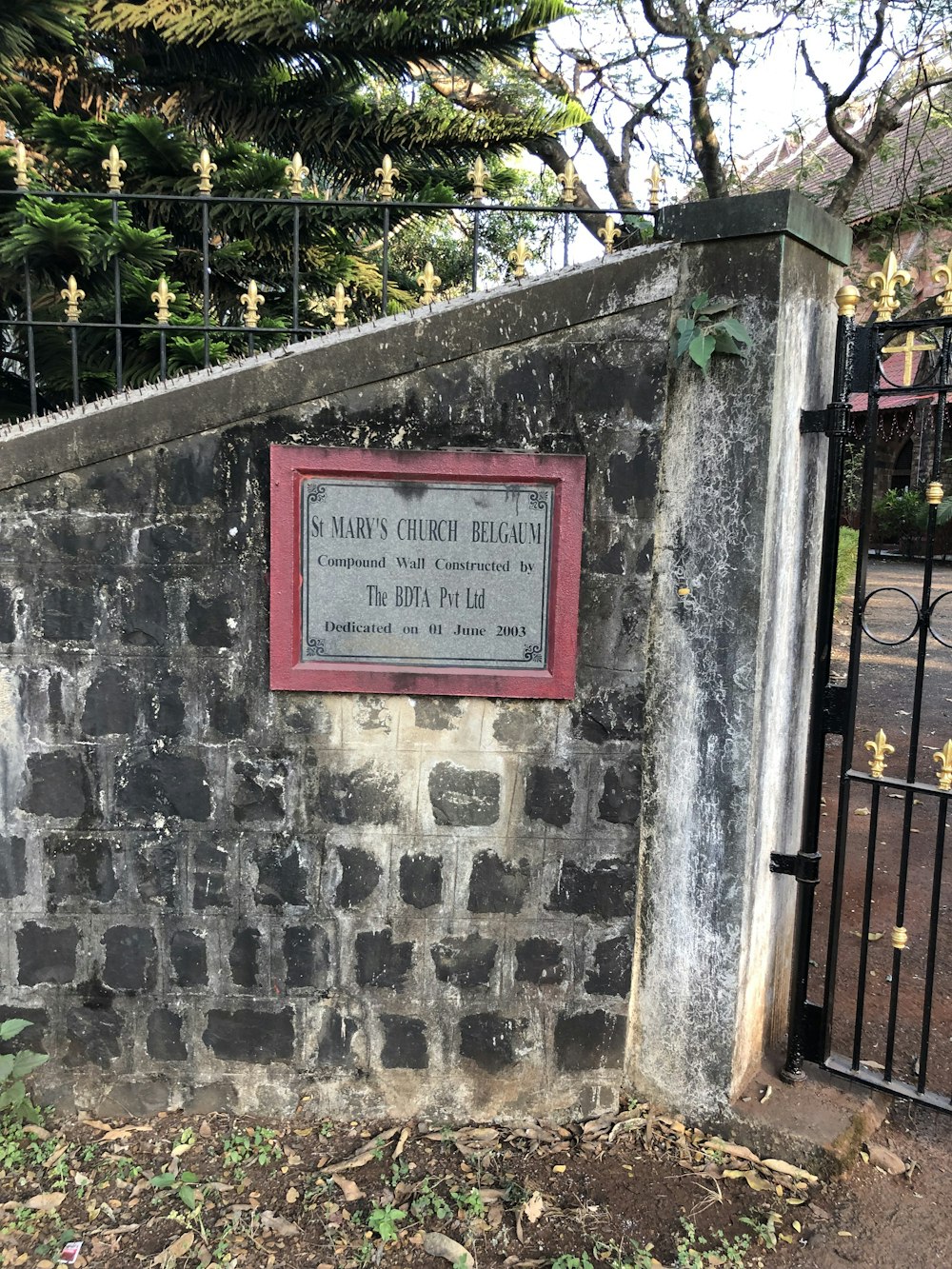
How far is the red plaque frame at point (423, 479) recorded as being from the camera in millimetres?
2656

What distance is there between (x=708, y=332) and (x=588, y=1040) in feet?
7.22

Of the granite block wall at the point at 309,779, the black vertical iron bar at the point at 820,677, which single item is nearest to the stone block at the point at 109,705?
the granite block wall at the point at 309,779

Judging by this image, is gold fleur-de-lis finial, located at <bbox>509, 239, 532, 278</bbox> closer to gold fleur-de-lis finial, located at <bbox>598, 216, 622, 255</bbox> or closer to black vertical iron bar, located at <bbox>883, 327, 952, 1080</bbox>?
gold fleur-de-lis finial, located at <bbox>598, 216, 622, 255</bbox>

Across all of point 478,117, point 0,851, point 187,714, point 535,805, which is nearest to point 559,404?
point 535,805

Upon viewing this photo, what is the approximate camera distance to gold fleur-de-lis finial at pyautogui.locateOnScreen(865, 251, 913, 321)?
264 centimetres

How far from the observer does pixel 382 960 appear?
2859 mm

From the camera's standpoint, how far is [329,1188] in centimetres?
263

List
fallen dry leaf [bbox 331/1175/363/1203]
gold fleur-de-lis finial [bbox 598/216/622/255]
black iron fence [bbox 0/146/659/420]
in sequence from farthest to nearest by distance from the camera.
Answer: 1. black iron fence [bbox 0/146/659/420]
2. gold fleur-de-lis finial [bbox 598/216/622/255]
3. fallen dry leaf [bbox 331/1175/363/1203]

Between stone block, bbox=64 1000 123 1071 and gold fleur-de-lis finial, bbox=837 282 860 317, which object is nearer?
gold fleur-de-lis finial, bbox=837 282 860 317

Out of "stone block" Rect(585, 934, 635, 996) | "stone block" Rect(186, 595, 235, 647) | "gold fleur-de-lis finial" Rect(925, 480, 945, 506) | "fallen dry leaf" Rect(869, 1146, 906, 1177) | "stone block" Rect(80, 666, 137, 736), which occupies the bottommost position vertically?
"fallen dry leaf" Rect(869, 1146, 906, 1177)

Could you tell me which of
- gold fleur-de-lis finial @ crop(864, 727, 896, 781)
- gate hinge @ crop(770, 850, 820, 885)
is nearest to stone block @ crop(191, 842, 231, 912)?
gate hinge @ crop(770, 850, 820, 885)

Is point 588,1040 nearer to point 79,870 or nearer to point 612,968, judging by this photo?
point 612,968

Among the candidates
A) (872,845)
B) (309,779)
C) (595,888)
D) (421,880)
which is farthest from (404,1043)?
(872,845)

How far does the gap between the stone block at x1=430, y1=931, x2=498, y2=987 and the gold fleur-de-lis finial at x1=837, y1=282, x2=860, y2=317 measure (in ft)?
7.34
